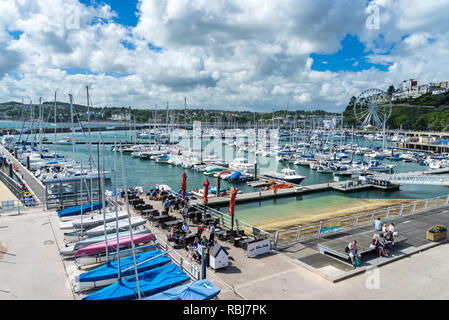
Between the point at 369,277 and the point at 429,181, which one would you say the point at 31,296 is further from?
the point at 429,181

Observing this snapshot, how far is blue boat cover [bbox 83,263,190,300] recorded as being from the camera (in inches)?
420

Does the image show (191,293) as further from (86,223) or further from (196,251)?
(86,223)

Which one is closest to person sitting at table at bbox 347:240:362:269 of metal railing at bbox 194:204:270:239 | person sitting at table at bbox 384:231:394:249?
person sitting at table at bbox 384:231:394:249

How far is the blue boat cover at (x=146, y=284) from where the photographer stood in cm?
1066

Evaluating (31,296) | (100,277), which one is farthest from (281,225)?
(31,296)

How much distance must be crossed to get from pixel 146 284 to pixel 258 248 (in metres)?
6.05

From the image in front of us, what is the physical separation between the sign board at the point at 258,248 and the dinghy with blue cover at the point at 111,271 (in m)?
3.96

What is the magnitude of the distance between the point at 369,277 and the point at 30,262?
1508 cm

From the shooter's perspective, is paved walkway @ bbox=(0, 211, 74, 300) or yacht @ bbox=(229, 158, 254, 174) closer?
paved walkway @ bbox=(0, 211, 74, 300)

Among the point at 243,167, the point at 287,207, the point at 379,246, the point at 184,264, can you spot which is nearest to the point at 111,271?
the point at 184,264

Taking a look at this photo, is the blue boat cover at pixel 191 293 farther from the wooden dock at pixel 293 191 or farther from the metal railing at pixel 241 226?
the wooden dock at pixel 293 191

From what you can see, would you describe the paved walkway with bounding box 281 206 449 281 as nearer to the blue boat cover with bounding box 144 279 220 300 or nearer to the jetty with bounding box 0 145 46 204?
the blue boat cover with bounding box 144 279 220 300

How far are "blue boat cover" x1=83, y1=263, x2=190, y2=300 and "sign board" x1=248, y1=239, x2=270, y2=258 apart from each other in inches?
162

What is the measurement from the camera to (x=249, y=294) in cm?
1154
